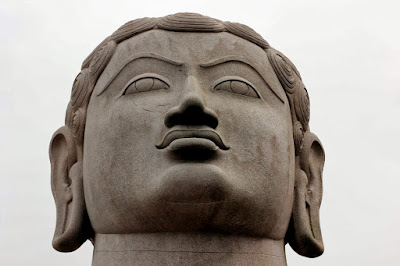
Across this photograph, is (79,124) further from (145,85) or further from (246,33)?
(246,33)

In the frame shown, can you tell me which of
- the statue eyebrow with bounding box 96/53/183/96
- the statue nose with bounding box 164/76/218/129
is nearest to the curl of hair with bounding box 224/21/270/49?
the statue eyebrow with bounding box 96/53/183/96

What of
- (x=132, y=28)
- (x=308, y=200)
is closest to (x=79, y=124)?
(x=132, y=28)

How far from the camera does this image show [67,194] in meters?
6.42

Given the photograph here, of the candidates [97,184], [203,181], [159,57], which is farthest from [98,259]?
[159,57]

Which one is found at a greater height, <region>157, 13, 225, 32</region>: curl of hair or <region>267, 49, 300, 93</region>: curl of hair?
<region>157, 13, 225, 32</region>: curl of hair

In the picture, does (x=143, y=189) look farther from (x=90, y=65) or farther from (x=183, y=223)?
(x=90, y=65)

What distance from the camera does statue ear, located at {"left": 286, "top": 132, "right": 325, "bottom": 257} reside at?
6.27m

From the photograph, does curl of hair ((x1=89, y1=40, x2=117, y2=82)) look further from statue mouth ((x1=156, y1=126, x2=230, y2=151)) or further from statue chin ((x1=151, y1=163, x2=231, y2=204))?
statue chin ((x1=151, y1=163, x2=231, y2=204))

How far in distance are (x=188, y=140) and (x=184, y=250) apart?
3.46 ft

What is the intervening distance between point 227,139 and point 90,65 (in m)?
2.02

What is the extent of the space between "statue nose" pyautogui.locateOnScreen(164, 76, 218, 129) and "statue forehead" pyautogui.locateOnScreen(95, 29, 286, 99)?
60 cm

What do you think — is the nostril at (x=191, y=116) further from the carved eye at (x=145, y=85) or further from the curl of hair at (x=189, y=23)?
the curl of hair at (x=189, y=23)

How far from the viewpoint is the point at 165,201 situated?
5.14 metres

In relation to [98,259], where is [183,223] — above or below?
above
